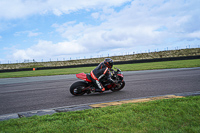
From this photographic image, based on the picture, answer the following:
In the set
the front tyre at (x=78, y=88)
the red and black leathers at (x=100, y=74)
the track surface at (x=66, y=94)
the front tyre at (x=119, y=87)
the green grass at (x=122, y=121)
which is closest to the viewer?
the green grass at (x=122, y=121)

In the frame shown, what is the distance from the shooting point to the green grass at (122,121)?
2961mm

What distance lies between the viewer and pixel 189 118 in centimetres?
329

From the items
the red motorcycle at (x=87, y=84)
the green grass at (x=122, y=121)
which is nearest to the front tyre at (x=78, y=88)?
the red motorcycle at (x=87, y=84)

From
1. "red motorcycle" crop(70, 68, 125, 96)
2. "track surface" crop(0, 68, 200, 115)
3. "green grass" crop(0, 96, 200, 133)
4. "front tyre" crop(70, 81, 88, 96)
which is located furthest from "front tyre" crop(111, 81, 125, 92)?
"green grass" crop(0, 96, 200, 133)

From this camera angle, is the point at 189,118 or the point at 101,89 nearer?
the point at 189,118

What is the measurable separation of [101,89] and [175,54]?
49946 mm

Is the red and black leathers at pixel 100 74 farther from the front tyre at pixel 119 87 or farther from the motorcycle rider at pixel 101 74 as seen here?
the front tyre at pixel 119 87

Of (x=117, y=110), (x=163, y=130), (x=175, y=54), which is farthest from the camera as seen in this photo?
(x=175, y=54)

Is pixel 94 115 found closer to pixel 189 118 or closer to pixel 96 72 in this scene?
pixel 189 118

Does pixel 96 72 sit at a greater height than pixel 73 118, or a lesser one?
greater

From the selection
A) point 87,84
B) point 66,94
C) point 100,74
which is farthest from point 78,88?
point 100,74

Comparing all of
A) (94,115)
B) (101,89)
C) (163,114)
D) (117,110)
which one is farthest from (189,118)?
(101,89)

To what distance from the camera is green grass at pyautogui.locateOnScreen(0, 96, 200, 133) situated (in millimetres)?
2961

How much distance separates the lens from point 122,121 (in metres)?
3.28
